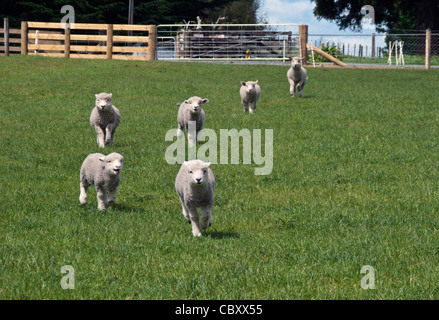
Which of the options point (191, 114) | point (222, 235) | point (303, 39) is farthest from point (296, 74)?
point (303, 39)

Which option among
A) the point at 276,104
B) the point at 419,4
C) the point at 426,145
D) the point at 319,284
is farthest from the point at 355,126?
the point at 419,4

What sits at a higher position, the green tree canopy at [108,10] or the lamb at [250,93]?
the green tree canopy at [108,10]

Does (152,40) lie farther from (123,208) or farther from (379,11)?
(123,208)

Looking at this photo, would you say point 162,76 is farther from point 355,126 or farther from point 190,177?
point 190,177

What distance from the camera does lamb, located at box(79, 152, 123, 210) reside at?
A: 328 inches

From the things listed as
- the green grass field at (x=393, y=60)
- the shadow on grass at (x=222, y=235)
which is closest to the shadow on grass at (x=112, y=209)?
the shadow on grass at (x=222, y=235)

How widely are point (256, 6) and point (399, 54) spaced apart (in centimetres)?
4512

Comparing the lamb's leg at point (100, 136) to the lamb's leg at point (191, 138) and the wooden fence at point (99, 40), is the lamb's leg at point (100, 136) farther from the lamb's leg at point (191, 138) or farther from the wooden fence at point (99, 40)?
the wooden fence at point (99, 40)

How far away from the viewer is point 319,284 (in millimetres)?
6027

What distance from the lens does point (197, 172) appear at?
22.5ft

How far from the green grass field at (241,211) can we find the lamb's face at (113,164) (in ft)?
1.97

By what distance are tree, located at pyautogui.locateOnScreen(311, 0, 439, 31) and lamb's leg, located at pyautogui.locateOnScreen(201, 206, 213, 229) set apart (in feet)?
152

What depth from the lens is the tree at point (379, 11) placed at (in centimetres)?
5019

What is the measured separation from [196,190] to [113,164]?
5.32 feet
